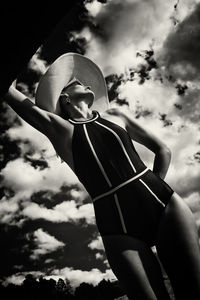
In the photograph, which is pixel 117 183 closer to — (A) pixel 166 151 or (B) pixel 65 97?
(A) pixel 166 151

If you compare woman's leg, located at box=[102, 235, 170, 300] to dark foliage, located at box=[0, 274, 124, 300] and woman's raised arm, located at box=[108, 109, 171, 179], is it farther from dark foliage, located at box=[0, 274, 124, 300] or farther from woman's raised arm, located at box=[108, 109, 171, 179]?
dark foliage, located at box=[0, 274, 124, 300]

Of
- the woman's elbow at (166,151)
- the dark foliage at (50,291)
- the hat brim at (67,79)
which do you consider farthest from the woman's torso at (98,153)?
the dark foliage at (50,291)

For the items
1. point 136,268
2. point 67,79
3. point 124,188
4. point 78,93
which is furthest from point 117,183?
point 67,79

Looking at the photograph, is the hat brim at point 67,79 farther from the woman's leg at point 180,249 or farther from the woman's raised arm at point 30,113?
the woman's leg at point 180,249

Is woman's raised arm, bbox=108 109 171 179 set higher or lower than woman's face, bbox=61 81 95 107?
lower

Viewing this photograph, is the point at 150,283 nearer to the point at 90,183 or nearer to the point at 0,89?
the point at 90,183

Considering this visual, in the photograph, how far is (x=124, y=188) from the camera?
2.35 meters

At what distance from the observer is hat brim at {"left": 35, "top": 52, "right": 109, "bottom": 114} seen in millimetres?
3037

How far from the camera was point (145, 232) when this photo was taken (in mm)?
2174

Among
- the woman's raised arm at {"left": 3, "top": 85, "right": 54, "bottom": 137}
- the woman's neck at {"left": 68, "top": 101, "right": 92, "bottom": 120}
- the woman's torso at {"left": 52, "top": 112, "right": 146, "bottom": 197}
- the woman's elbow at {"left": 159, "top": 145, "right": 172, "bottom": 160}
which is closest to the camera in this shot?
the woman's torso at {"left": 52, "top": 112, "right": 146, "bottom": 197}

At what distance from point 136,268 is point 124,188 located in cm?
64

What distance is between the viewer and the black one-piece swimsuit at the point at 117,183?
2221 millimetres

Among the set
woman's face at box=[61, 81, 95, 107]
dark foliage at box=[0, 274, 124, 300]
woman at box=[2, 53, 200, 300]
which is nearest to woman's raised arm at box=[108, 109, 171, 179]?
woman at box=[2, 53, 200, 300]

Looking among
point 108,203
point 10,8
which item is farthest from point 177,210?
point 10,8
